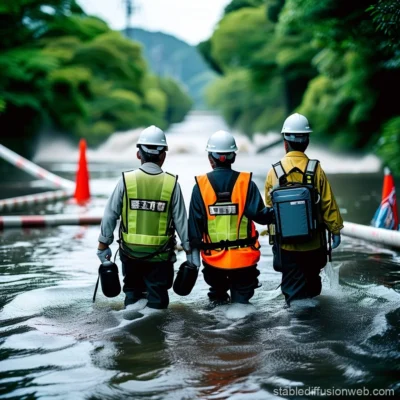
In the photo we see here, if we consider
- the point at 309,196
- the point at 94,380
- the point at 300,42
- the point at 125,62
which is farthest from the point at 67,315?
the point at 125,62

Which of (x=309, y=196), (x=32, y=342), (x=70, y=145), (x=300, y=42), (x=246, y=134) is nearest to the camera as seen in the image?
(x=32, y=342)

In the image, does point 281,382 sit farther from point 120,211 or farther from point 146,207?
point 120,211

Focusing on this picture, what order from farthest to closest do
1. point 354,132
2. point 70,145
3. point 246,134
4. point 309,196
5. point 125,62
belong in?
point 246,134, point 125,62, point 70,145, point 354,132, point 309,196

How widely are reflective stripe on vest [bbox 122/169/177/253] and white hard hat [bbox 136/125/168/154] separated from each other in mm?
203

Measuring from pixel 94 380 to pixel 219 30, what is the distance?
206 feet

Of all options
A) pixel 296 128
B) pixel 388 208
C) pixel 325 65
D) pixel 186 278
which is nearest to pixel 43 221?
pixel 388 208

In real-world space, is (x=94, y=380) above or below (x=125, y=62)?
below

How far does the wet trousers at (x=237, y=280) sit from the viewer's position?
6371mm

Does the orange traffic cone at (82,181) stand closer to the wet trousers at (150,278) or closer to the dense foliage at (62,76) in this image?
the dense foliage at (62,76)

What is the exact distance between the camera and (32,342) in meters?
5.64

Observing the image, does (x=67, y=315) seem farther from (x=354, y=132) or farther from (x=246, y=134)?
(x=246, y=134)

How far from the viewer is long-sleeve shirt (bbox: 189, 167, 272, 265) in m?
6.34

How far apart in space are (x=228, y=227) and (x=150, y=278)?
0.76m

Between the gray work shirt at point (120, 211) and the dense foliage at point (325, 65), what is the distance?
424 cm
